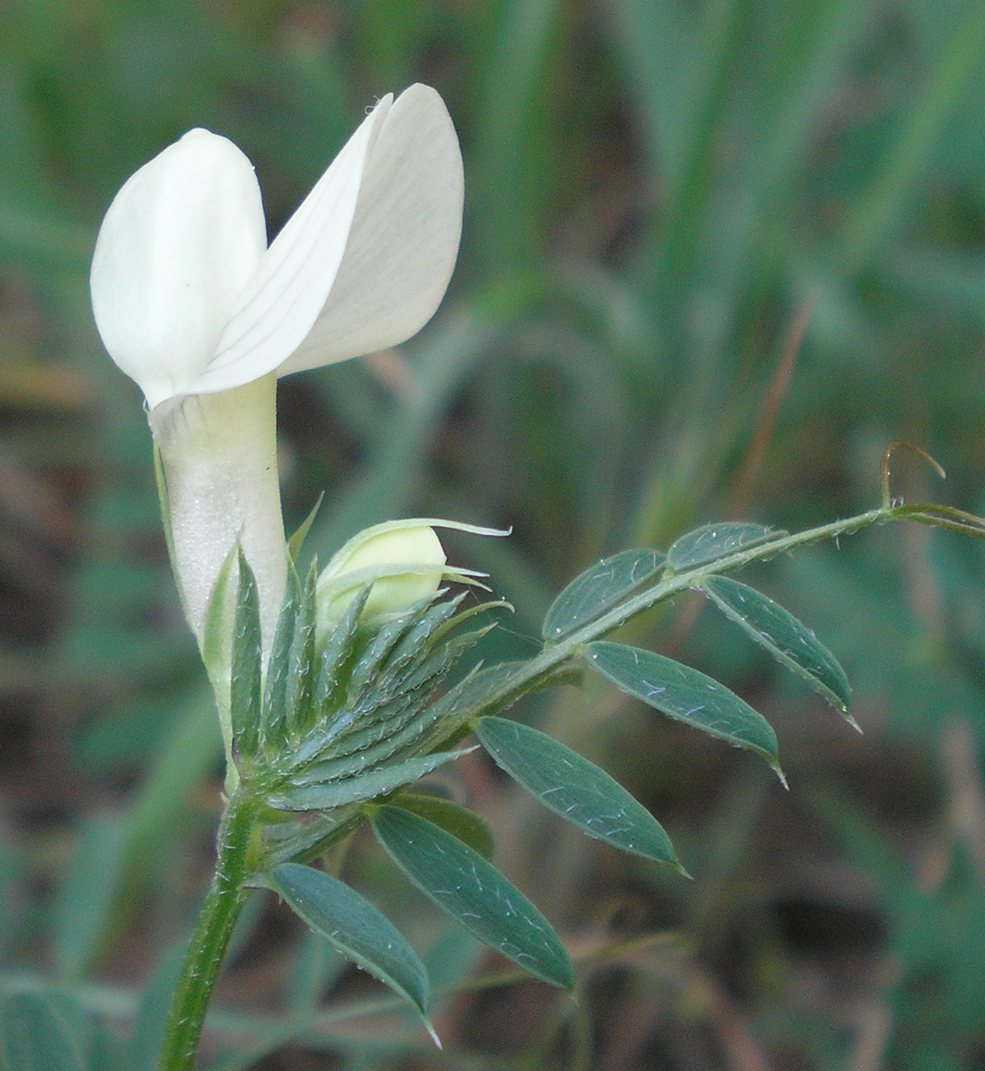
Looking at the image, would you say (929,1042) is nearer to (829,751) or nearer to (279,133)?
(829,751)

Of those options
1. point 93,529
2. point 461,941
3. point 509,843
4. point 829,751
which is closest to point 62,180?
point 93,529

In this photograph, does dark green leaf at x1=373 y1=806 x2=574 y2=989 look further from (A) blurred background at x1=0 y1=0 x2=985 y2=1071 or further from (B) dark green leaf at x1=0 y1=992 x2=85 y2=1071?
(A) blurred background at x1=0 y1=0 x2=985 y2=1071

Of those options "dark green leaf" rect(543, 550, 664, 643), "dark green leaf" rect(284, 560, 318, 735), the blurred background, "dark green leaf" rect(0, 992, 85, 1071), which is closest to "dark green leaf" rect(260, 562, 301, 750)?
"dark green leaf" rect(284, 560, 318, 735)

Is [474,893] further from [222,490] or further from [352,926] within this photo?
[222,490]

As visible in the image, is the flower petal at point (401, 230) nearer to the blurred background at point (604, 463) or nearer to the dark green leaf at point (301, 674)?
the dark green leaf at point (301, 674)

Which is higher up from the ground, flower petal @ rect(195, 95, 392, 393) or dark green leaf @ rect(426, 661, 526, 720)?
flower petal @ rect(195, 95, 392, 393)

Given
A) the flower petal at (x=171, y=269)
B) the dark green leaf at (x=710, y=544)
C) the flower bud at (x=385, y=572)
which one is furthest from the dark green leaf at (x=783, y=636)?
the flower petal at (x=171, y=269)
